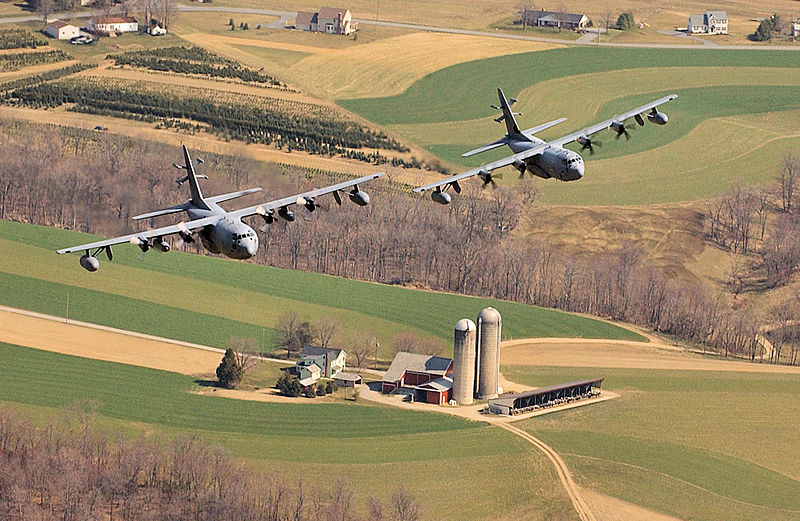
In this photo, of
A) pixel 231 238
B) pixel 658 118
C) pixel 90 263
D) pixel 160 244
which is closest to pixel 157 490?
pixel 90 263

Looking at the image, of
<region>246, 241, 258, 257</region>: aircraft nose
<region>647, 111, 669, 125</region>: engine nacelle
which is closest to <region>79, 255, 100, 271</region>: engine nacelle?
<region>246, 241, 258, 257</region>: aircraft nose

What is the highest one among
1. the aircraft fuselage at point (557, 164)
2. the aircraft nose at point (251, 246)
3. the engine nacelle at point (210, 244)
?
the aircraft fuselage at point (557, 164)

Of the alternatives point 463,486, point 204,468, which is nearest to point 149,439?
point 204,468

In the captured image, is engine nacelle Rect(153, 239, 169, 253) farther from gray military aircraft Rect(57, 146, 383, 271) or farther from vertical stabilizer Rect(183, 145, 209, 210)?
vertical stabilizer Rect(183, 145, 209, 210)

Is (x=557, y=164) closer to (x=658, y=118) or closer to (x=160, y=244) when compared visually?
(x=658, y=118)

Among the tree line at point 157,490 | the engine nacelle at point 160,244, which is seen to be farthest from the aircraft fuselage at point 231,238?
the tree line at point 157,490

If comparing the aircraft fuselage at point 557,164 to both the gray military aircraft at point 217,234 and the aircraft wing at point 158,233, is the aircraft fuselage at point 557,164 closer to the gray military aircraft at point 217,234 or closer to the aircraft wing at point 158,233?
the gray military aircraft at point 217,234
